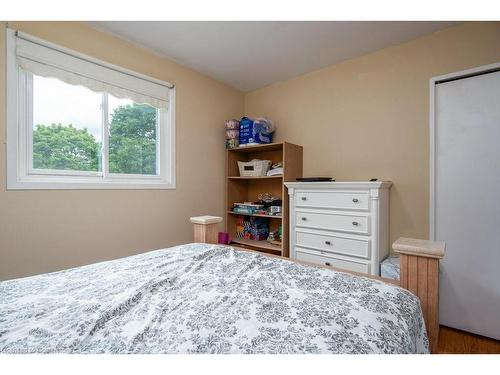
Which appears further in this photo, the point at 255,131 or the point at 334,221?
the point at 255,131

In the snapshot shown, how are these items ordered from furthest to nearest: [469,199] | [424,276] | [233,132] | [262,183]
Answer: [262,183] < [233,132] < [469,199] < [424,276]

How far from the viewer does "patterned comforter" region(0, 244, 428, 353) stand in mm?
638

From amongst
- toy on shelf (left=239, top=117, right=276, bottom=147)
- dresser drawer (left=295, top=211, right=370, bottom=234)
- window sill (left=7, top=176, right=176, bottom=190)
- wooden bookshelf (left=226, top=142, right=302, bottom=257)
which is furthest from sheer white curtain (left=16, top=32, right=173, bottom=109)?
dresser drawer (left=295, top=211, right=370, bottom=234)

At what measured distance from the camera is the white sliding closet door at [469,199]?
1.74 meters

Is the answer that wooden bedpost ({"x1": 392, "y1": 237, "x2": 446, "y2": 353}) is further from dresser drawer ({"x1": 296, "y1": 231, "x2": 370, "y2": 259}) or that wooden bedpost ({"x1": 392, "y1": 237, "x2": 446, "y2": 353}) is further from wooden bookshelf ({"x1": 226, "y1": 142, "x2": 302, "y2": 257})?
wooden bookshelf ({"x1": 226, "y1": 142, "x2": 302, "y2": 257})

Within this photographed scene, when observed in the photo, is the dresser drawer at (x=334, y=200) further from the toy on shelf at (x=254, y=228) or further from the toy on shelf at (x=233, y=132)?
the toy on shelf at (x=233, y=132)

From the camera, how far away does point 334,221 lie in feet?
6.73

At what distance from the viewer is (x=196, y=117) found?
2658mm

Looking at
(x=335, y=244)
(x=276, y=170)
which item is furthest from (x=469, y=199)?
(x=276, y=170)

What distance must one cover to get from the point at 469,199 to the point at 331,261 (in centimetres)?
113

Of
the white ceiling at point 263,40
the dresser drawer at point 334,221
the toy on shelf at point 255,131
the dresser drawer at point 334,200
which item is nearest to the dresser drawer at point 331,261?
the dresser drawer at point 334,221

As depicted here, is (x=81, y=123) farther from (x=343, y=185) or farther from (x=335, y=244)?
(x=335, y=244)
